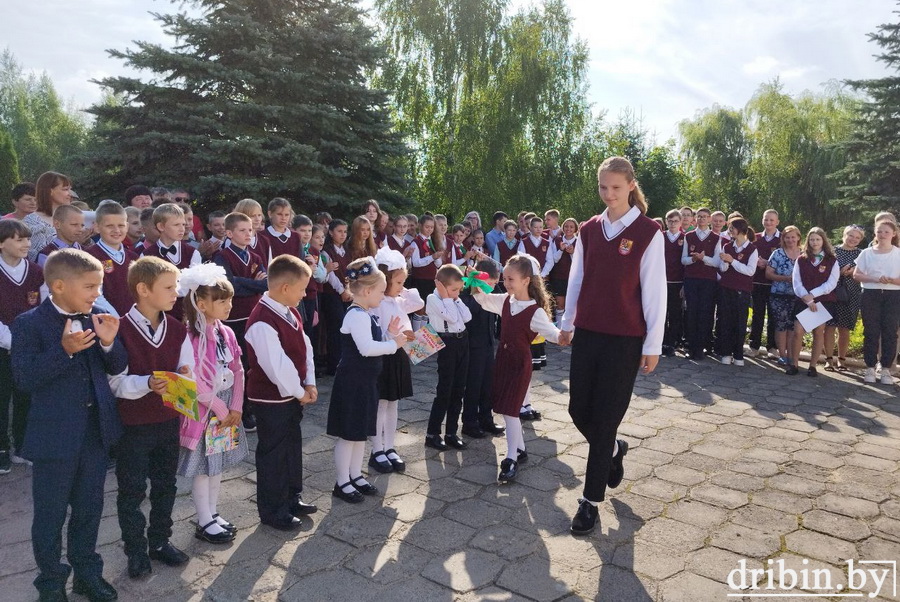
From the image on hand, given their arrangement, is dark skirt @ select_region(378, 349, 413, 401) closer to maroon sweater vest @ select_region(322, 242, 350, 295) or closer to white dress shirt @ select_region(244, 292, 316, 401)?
white dress shirt @ select_region(244, 292, 316, 401)

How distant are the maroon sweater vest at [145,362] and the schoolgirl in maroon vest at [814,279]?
26.9 ft

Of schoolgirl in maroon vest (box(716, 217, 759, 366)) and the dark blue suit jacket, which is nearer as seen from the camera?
the dark blue suit jacket

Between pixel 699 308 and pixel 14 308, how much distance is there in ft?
28.0

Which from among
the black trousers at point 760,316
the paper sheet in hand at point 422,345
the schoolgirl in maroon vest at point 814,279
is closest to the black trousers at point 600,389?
the paper sheet in hand at point 422,345

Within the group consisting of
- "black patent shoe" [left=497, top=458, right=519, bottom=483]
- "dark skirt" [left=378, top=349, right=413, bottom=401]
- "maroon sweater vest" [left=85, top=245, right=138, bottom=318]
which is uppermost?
"maroon sweater vest" [left=85, top=245, right=138, bottom=318]

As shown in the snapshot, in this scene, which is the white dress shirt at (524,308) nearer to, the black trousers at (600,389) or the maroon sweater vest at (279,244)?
the black trousers at (600,389)

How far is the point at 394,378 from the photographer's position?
488 centimetres

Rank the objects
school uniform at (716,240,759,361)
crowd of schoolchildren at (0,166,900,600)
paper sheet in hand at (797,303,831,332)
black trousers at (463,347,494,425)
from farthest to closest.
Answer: school uniform at (716,240,759,361) < paper sheet in hand at (797,303,831,332) < black trousers at (463,347,494,425) < crowd of schoolchildren at (0,166,900,600)

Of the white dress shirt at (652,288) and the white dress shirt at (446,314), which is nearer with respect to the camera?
the white dress shirt at (652,288)

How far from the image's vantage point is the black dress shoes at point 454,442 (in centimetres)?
544

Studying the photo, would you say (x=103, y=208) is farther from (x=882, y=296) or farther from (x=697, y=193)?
(x=697, y=193)

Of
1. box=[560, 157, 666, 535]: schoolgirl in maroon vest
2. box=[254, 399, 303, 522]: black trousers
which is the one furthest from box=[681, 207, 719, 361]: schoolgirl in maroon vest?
box=[254, 399, 303, 522]: black trousers

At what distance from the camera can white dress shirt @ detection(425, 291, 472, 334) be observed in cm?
528

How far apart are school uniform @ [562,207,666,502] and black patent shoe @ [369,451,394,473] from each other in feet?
5.13
